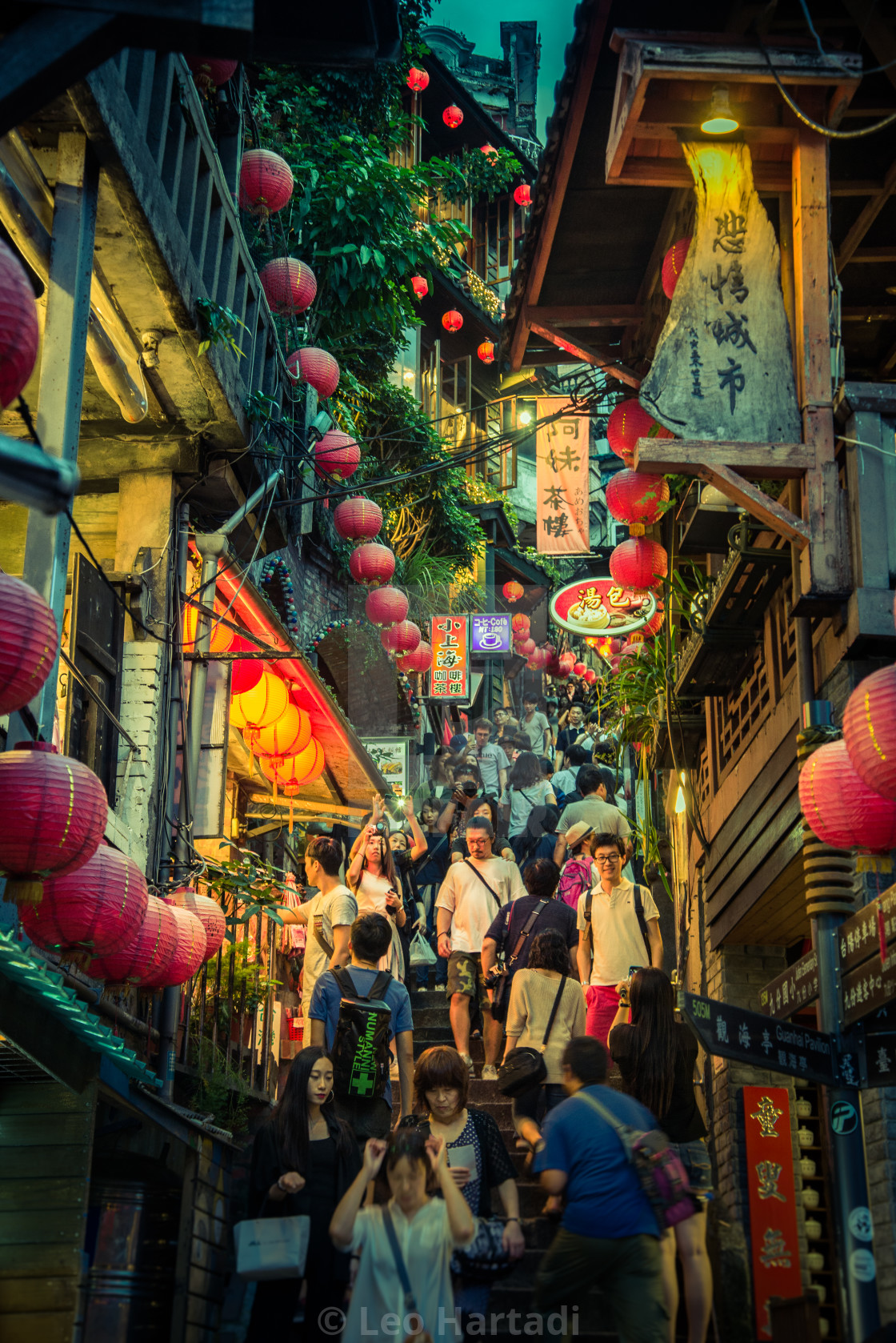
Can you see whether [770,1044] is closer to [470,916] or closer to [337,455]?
[470,916]

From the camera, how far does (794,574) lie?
7.67 meters

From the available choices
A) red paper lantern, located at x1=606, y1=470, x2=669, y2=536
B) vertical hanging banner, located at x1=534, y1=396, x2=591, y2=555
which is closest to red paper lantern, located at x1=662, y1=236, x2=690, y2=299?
red paper lantern, located at x1=606, y1=470, x2=669, y2=536

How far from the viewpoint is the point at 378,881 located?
1080 cm

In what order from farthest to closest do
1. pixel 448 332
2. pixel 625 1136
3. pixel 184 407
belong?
pixel 448 332, pixel 184 407, pixel 625 1136

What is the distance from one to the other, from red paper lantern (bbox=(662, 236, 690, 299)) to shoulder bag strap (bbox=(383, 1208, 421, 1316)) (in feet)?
20.3

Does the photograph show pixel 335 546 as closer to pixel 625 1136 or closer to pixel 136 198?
pixel 136 198

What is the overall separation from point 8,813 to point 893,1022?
3487 millimetres

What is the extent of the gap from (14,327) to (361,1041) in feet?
15.3

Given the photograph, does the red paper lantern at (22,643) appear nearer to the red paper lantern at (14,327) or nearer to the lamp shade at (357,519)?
the red paper lantern at (14,327)

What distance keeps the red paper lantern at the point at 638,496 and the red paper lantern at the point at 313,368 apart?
14.0 feet

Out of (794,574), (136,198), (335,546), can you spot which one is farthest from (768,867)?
(335,546)

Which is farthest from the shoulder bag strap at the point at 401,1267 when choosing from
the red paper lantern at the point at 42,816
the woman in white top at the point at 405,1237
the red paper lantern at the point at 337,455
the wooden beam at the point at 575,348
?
the red paper lantern at the point at 337,455

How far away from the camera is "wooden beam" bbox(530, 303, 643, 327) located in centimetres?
1243

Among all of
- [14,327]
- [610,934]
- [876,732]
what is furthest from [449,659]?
[14,327]
